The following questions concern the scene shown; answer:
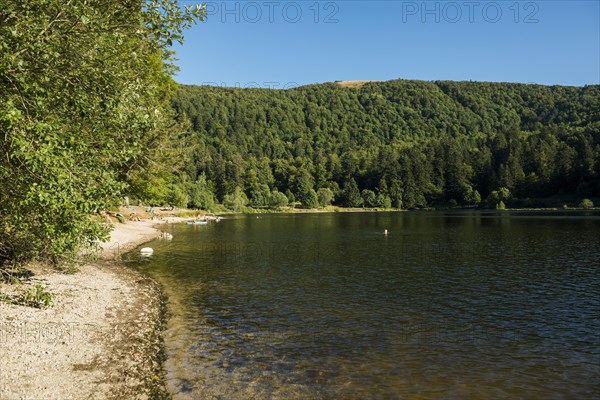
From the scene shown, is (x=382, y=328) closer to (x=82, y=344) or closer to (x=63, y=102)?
(x=82, y=344)

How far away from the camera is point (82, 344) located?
56.6ft

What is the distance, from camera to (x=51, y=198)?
44.2 ft

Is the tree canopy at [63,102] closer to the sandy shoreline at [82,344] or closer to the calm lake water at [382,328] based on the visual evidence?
the sandy shoreline at [82,344]

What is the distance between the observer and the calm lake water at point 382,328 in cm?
1538

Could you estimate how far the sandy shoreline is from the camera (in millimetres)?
13570

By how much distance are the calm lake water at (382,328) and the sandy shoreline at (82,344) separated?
120 cm

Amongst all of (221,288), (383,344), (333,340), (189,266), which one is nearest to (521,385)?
(383,344)

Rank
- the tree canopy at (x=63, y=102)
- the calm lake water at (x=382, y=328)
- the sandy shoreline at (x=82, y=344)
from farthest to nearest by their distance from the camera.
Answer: the calm lake water at (x=382, y=328) → the sandy shoreline at (x=82, y=344) → the tree canopy at (x=63, y=102)

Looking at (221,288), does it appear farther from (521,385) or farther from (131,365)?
(521,385)

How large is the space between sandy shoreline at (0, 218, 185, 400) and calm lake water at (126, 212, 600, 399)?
1204 mm

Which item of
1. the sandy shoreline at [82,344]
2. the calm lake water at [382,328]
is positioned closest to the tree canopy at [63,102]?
the sandy shoreline at [82,344]

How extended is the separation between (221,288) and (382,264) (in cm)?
1807

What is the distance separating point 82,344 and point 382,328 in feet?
44.6

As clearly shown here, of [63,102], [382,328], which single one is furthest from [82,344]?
[382,328]
